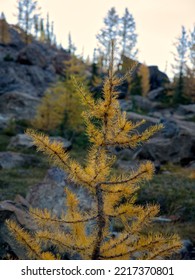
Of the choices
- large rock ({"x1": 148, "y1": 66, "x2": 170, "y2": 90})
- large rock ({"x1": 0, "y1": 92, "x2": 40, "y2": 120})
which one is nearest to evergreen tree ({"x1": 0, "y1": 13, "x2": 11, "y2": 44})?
large rock ({"x1": 148, "y1": 66, "x2": 170, "y2": 90})

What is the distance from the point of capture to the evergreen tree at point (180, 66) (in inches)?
1821

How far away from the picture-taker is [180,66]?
51.5 m

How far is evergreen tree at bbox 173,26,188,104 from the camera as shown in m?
46.2

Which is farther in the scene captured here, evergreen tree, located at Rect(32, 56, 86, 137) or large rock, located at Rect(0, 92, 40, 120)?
large rock, located at Rect(0, 92, 40, 120)

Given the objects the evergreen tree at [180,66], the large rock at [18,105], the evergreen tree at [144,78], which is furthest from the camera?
the evergreen tree at [144,78]

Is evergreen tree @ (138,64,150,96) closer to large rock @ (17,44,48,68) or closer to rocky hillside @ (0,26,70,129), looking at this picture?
rocky hillside @ (0,26,70,129)

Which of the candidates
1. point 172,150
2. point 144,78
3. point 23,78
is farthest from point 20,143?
point 144,78

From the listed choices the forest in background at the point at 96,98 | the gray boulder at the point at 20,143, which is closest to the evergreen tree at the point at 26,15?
the forest in background at the point at 96,98

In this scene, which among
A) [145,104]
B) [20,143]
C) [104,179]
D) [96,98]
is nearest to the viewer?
[104,179]

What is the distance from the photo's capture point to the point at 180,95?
154 feet

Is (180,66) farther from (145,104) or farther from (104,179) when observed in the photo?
(104,179)

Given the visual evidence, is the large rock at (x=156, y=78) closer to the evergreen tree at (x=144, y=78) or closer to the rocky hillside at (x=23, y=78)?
the evergreen tree at (x=144, y=78)

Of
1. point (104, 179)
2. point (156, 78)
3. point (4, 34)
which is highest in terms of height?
point (4, 34)

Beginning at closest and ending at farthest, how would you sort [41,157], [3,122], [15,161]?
[15,161] → [41,157] → [3,122]
